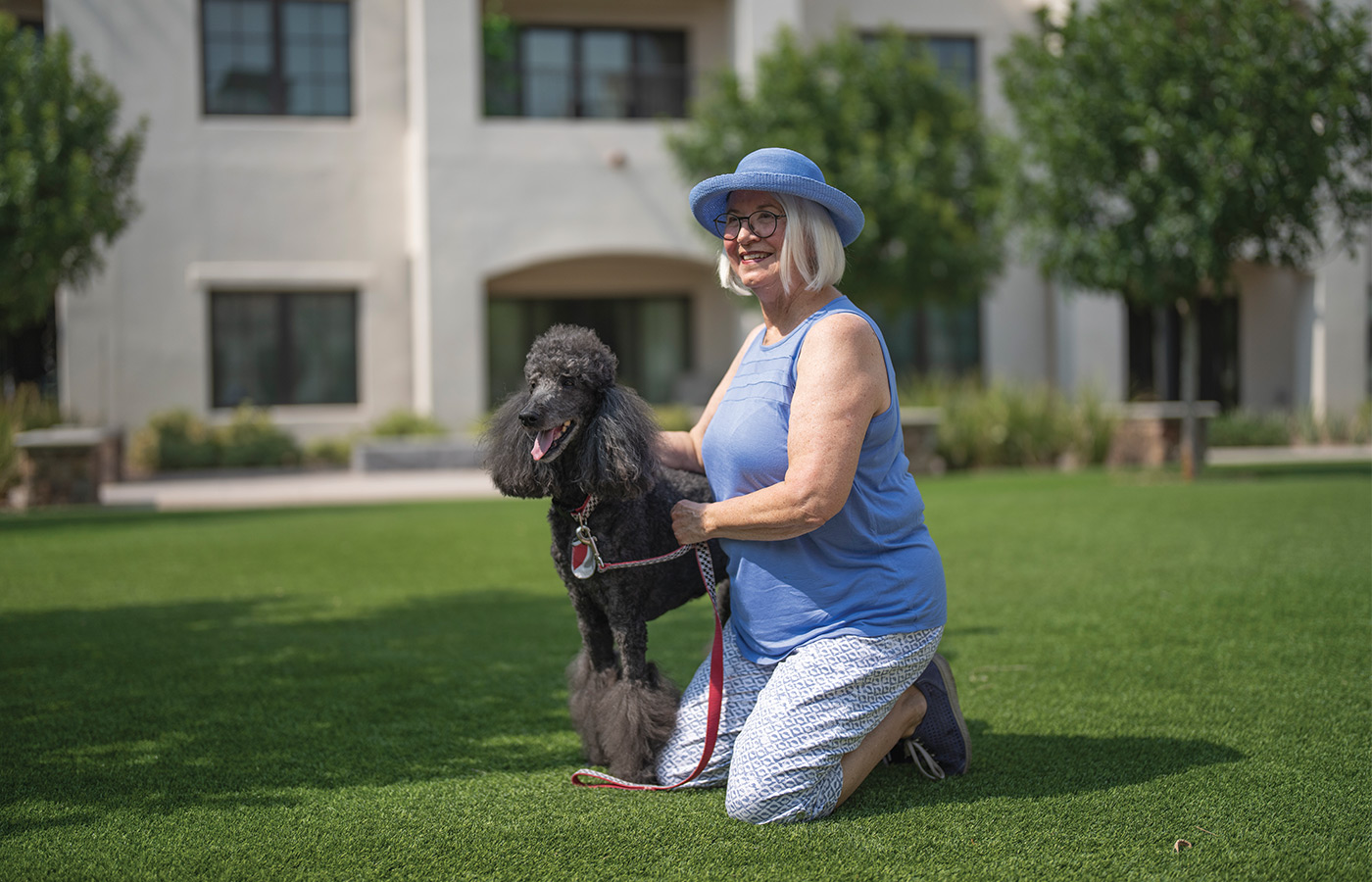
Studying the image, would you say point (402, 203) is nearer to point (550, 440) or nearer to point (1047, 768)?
point (550, 440)

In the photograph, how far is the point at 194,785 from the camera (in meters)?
Answer: 3.41

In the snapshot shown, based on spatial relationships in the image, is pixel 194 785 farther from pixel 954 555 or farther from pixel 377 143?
pixel 377 143

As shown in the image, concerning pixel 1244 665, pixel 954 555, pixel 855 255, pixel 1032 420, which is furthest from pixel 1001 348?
pixel 1244 665

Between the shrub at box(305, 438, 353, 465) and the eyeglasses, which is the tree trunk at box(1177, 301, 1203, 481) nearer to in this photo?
the eyeglasses

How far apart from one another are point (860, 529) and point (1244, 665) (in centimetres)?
223

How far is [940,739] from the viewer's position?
342 centimetres

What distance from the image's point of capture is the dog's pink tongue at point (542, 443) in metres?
3.09

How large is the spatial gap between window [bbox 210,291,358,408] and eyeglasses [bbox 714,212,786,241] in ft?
47.6

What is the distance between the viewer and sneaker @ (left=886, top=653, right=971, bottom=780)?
3.41 metres

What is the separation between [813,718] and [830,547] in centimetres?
49

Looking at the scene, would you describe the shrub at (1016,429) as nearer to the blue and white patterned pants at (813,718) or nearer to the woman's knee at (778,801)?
the blue and white patterned pants at (813,718)

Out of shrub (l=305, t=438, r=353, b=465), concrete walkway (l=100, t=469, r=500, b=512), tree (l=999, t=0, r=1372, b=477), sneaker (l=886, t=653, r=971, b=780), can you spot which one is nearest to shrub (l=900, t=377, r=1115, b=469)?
tree (l=999, t=0, r=1372, b=477)

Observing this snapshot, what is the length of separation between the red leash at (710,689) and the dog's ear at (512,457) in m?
0.17

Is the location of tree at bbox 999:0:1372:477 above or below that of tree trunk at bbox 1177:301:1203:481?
above
